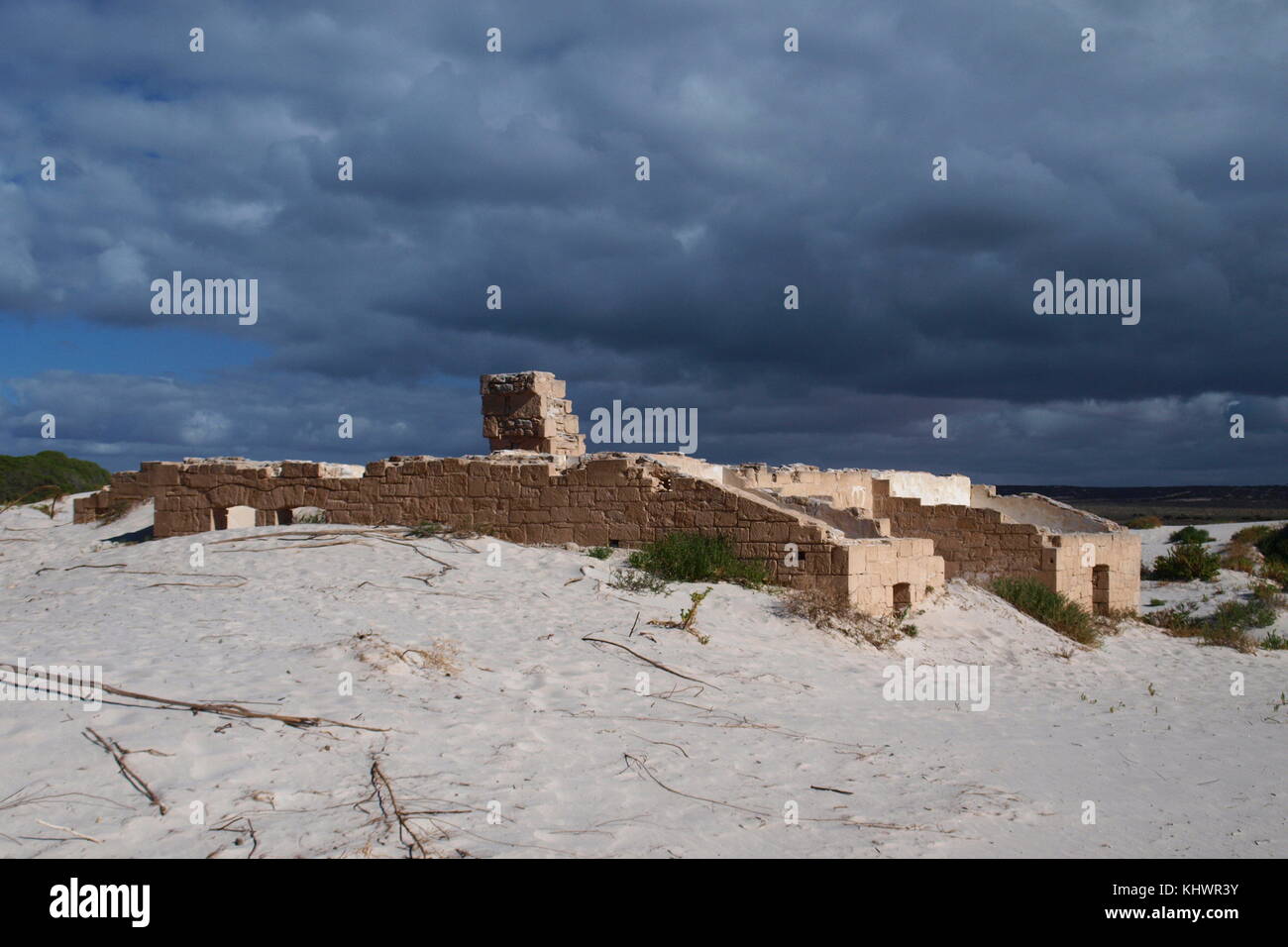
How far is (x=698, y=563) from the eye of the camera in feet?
38.5

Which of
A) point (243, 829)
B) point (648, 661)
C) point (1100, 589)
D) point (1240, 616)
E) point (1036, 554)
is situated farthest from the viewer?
point (1240, 616)

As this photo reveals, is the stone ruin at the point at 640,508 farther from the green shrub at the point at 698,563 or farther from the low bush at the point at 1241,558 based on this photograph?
the low bush at the point at 1241,558

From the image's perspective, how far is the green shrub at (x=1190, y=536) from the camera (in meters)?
28.4

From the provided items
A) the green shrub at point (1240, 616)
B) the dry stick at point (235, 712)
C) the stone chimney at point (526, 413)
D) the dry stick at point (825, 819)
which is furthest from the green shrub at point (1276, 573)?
the dry stick at point (235, 712)

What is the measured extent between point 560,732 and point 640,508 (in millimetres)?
6370

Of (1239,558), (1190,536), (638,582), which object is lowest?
(1239,558)

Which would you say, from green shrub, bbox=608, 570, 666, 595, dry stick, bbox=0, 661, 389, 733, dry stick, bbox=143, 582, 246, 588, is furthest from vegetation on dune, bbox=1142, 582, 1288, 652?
dry stick, bbox=143, 582, 246, 588

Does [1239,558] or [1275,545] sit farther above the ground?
[1275,545]

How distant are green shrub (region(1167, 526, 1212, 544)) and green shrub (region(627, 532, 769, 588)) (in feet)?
69.0

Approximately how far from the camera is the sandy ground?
4789 millimetres

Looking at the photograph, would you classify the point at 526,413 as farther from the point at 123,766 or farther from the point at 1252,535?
the point at 1252,535

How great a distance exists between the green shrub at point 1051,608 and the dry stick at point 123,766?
1208 centimetres

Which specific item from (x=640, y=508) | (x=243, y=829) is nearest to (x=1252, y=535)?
(x=640, y=508)
